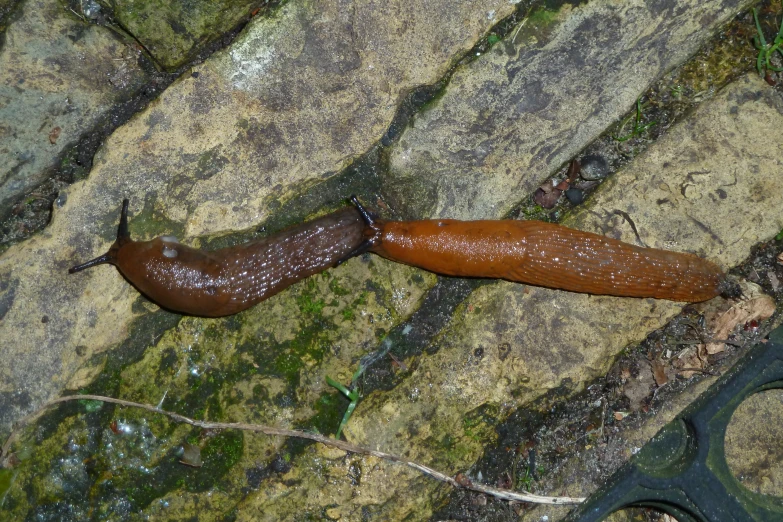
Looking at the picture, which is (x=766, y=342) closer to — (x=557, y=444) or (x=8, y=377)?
(x=557, y=444)

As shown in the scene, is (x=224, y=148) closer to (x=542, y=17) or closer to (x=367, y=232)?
(x=367, y=232)

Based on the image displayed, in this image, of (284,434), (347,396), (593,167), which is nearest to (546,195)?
(593,167)

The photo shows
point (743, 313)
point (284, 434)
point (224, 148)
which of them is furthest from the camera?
point (743, 313)

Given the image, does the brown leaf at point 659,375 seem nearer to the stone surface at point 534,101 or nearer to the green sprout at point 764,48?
the stone surface at point 534,101

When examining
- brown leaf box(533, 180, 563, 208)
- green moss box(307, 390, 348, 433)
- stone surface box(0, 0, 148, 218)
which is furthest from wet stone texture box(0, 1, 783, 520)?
stone surface box(0, 0, 148, 218)

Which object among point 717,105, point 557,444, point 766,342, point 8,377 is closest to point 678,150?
point 717,105

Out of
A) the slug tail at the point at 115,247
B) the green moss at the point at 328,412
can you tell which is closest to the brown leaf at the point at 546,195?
the green moss at the point at 328,412

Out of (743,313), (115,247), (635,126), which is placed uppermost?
(635,126)

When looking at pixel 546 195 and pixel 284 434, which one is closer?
pixel 284 434
